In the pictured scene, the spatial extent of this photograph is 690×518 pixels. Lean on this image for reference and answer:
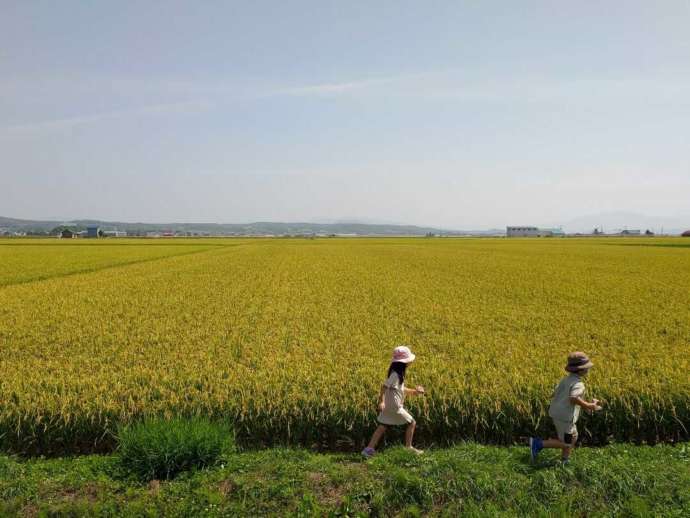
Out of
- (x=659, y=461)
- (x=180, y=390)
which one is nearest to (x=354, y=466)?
(x=180, y=390)

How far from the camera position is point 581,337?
1147cm

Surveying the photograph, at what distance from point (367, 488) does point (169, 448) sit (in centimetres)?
232

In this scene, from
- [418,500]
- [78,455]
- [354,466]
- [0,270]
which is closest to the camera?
[418,500]

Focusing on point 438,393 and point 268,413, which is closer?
point 268,413

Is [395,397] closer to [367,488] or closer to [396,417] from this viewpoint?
[396,417]

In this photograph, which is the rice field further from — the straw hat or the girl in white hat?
the straw hat

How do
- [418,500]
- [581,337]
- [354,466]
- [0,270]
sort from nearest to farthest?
A: [418,500], [354,466], [581,337], [0,270]

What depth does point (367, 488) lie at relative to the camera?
17.4 feet

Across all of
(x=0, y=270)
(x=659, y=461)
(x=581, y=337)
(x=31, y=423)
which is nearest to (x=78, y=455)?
(x=31, y=423)

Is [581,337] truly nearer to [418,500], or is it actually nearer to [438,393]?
[438,393]

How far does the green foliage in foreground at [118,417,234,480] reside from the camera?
5562mm

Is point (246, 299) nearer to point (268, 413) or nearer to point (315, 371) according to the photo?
point (315, 371)

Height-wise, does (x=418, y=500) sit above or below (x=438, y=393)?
below

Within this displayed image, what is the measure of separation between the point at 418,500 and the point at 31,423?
208 inches
